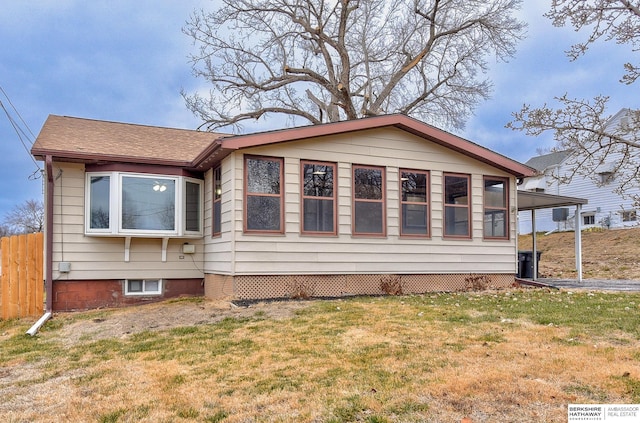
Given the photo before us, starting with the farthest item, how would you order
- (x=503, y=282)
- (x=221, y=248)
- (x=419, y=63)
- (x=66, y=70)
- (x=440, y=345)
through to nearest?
(x=66, y=70) < (x=419, y=63) < (x=503, y=282) < (x=221, y=248) < (x=440, y=345)

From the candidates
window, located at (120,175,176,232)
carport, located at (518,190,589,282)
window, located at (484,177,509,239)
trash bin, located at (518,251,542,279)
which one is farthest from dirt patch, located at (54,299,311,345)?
trash bin, located at (518,251,542,279)

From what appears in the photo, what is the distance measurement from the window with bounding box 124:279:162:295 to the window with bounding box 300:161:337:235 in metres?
3.43

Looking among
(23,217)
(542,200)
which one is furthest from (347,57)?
(23,217)

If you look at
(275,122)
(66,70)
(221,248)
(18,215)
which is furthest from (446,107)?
(18,215)

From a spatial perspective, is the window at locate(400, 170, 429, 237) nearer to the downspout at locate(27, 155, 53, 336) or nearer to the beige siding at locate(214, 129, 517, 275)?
the beige siding at locate(214, 129, 517, 275)

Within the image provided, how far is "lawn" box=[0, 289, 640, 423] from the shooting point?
3471 mm

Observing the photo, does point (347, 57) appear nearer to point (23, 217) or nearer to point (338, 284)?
point (338, 284)

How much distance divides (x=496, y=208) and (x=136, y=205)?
25.9ft

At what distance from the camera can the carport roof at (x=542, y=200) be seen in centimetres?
1255

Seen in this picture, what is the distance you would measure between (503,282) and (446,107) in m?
14.2

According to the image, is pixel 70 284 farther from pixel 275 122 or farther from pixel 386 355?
pixel 275 122

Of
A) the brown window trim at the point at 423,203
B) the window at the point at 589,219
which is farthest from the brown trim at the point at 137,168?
the window at the point at 589,219

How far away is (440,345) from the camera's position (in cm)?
512

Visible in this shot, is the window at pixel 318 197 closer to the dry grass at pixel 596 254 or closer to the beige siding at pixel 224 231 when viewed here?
the beige siding at pixel 224 231
